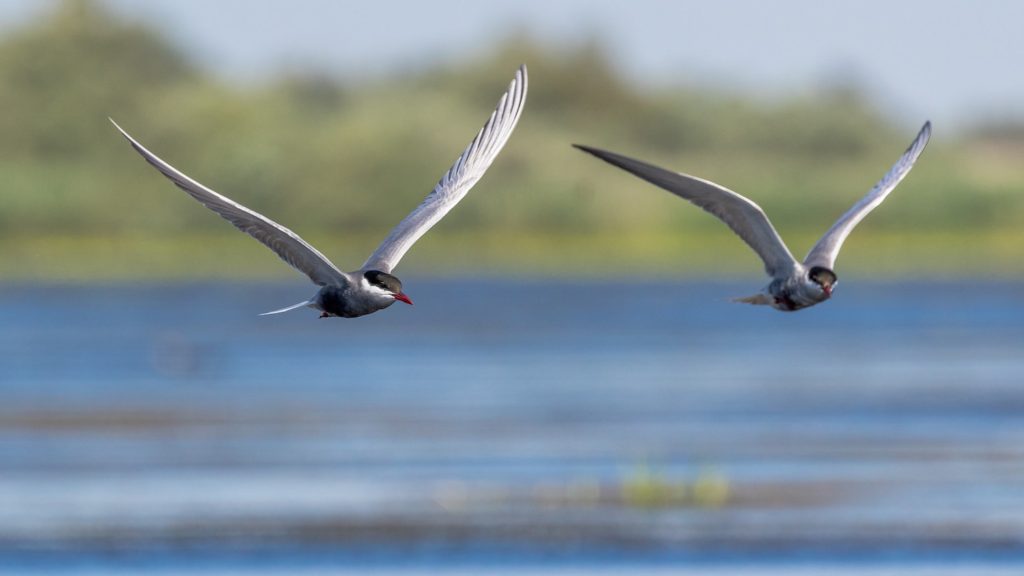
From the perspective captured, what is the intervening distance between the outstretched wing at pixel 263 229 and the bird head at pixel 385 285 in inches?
5.6

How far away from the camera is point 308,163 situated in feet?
341

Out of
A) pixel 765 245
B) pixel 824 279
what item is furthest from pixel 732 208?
pixel 824 279

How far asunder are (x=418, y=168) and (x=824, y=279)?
8826 centimetres

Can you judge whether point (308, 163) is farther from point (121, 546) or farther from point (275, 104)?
point (121, 546)

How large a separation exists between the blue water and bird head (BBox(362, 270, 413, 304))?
221 centimetres

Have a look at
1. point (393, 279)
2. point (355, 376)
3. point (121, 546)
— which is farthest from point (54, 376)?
point (393, 279)

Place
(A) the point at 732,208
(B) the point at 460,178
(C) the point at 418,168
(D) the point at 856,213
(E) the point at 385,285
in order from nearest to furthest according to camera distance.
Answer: (E) the point at 385,285 → (A) the point at 732,208 → (D) the point at 856,213 → (B) the point at 460,178 → (C) the point at 418,168

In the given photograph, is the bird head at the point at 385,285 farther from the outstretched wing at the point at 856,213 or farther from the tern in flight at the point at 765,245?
the outstretched wing at the point at 856,213

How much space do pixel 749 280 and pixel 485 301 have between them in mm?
12093

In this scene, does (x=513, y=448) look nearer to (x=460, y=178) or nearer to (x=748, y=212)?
(x=460, y=178)

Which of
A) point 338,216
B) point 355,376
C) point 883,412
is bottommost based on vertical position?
point 883,412

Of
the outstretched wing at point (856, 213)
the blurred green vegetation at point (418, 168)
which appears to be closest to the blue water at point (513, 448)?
the outstretched wing at point (856, 213)

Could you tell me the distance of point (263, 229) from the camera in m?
11.8

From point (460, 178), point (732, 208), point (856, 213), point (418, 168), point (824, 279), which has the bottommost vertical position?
point (824, 279)
